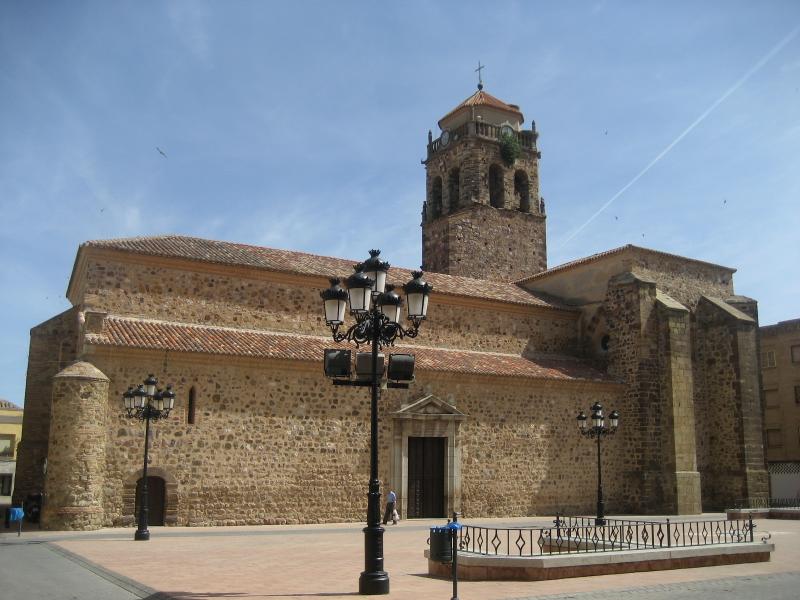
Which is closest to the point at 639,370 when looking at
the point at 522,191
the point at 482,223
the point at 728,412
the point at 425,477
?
the point at 728,412

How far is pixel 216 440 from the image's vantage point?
764 inches

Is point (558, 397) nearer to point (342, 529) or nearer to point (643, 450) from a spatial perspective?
point (643, 450)

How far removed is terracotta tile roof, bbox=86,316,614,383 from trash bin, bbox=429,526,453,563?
9928 mm

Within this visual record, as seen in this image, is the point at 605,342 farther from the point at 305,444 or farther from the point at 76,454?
the point at 76,454

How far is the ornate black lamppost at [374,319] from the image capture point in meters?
9.34

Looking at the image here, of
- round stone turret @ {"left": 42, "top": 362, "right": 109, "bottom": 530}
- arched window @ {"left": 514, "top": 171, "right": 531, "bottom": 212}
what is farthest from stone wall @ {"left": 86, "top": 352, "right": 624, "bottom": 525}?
arched window @ {"left": 514, "top": 171, "right": 531, "bottom": 212}

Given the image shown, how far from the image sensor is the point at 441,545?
10945mm

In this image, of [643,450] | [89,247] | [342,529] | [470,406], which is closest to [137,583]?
[342,529]

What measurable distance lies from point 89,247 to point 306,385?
657cm

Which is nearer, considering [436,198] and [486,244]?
[486,244]

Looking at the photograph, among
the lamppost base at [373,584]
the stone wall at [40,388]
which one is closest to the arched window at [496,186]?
the stone wall at [40,388]

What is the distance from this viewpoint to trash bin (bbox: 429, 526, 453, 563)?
10.9 metres

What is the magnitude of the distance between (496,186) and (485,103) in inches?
148

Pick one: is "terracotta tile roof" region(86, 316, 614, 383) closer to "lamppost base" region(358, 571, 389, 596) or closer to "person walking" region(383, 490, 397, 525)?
"person walking" region(383, 490, 397, 525)
